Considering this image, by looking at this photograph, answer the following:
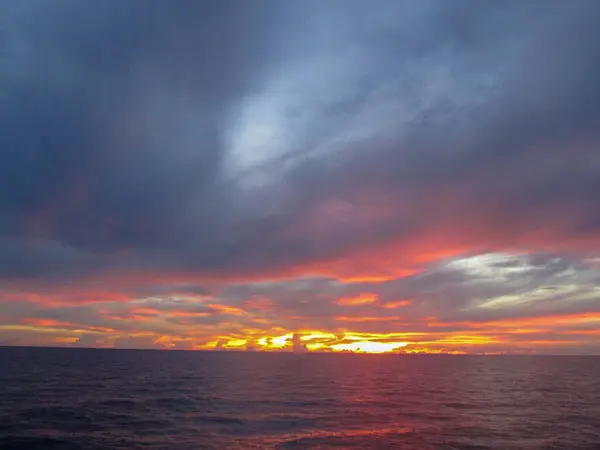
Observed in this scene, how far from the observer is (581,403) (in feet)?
259

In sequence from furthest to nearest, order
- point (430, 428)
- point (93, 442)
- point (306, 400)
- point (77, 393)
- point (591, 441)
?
point (77, 393) → point (306, 400) → point (430, 428) → point (591, 441) → point (93, 442)

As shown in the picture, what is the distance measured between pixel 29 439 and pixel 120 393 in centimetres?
4206

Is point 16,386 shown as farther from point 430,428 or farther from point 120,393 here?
point 430,428

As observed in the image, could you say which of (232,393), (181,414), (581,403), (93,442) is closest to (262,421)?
(181,414)

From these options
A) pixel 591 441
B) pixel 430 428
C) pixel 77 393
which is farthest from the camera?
pixel 77 393

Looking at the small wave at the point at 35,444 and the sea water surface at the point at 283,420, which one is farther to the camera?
the sea water surface at the point at 283,420

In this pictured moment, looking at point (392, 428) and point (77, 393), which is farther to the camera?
point (77, 393)

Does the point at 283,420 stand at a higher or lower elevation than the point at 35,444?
higher

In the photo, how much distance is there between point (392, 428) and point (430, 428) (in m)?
4.52

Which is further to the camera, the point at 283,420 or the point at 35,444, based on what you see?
the point at 283,420

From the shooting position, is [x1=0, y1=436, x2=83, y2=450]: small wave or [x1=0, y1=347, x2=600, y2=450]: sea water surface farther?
[x1=0, y1=347, x2=600, y2=450]: sea water surface

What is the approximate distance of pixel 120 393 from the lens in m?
84.5

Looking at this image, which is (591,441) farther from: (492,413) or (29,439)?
(29,439)

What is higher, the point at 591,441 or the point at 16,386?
the point at 16,386
